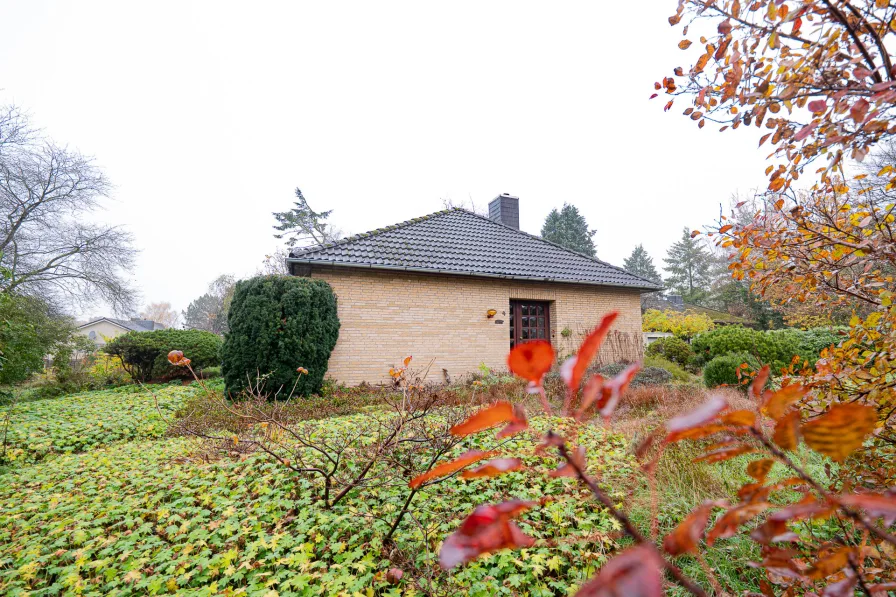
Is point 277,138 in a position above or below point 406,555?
above

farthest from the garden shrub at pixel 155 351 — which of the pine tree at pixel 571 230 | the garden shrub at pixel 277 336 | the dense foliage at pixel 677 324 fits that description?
the pine tree at pixel 571 230

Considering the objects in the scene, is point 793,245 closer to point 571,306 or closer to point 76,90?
point 571,306

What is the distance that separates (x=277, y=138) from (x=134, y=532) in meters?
29.0

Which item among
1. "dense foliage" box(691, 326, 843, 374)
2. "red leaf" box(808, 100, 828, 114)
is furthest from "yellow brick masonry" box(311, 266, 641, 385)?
"red leaf" box(808, 100, 828, 114)

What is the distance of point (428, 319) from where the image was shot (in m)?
10.1

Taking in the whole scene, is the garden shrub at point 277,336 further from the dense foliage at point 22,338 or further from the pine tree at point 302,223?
the pine tree at point 302,223

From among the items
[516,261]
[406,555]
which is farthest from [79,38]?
[406,555]

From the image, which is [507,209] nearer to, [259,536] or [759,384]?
[259,536]

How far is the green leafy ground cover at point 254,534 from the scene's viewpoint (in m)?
2.27

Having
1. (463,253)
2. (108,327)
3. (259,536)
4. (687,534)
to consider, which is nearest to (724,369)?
(463,253)

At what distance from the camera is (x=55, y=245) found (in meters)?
15.7

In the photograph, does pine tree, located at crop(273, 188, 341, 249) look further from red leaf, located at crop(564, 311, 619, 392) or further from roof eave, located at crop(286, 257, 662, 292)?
red leaf, located at crop(564, 311, 619, 392)

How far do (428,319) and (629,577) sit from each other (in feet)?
32.3

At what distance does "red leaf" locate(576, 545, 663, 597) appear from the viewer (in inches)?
11.3
